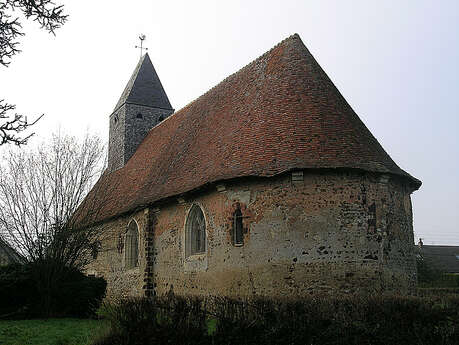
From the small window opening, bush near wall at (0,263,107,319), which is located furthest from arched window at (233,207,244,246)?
the small window opening

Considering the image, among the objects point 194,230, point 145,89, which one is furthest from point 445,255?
point 194,230

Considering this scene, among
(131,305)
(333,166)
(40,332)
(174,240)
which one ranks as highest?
(333,166)

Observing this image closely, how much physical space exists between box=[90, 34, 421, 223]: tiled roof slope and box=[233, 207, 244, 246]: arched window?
1.00m

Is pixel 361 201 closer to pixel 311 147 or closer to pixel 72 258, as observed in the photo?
pixel 311 147

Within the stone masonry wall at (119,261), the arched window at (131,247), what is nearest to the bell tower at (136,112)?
the stone masonry wall at (119,261)

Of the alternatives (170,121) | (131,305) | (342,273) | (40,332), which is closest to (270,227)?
(342,273)

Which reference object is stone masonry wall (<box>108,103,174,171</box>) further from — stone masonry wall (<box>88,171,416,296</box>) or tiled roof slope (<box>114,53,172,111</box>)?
stone masonry wall (<box>88,171,416,296</box>)

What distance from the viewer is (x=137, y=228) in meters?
17.3

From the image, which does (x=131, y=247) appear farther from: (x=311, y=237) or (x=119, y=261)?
(x=311, y=237)

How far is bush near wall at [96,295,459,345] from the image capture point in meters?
7.57

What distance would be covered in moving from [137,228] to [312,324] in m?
10.8

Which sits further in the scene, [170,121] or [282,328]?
[170,121]

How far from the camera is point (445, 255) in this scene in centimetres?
4362

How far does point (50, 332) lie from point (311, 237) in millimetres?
6471
